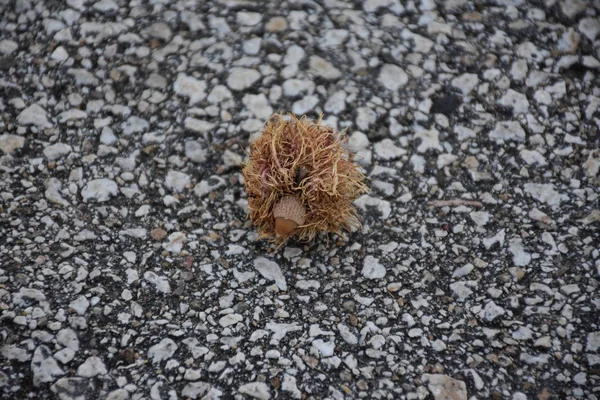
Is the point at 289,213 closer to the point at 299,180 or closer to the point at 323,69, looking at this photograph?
the point at 299,180

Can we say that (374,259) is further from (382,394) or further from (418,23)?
(418,23)

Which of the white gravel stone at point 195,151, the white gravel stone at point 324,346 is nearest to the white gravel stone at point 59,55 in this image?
the white gravel stone at point 195,151

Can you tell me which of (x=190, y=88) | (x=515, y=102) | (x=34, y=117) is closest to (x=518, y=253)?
(x=515, y=102)

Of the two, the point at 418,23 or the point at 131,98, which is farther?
the point at 418,23

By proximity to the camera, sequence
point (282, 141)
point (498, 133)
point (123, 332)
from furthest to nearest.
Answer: point (498, 133) → point (282, 141) → point (123, 332)

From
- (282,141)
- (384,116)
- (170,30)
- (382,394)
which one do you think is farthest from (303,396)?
(170,30)

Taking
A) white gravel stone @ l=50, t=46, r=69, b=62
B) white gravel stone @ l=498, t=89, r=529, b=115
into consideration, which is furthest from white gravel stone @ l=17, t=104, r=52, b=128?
white gravel stone @ l=498, t=89, r=529, b=115

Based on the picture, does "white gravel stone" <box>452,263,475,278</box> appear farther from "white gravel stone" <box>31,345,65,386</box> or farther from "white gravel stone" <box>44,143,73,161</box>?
"white gravel stone" <box>44,143,73,161</box>

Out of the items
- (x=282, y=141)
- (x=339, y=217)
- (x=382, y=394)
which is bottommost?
(x=382, y=394)
